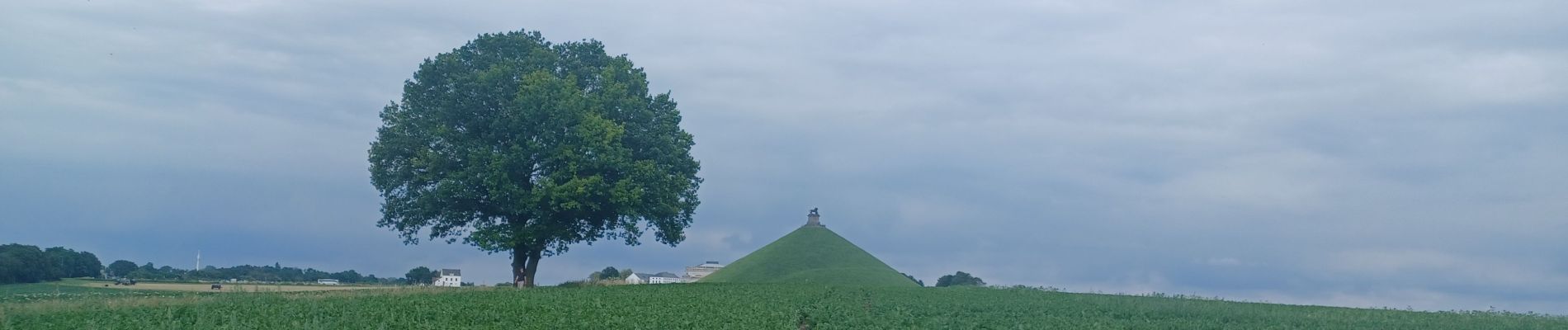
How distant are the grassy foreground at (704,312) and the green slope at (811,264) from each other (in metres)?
39.9

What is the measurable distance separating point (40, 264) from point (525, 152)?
2403 centimetres

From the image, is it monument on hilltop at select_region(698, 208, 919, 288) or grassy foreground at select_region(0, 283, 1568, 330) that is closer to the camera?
grassy foreground at select_region(0, 283, 1568, 330)

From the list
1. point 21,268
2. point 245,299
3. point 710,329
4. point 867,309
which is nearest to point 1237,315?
point 867,309

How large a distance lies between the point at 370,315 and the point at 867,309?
55.0 feet

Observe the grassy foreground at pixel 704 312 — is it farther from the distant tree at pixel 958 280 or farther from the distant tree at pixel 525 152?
the distant tree at pixel 958 280

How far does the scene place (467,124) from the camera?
164ft

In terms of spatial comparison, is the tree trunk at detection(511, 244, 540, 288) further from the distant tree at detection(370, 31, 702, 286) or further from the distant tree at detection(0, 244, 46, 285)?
the distant tree at detection(0, 244, 46, 285)

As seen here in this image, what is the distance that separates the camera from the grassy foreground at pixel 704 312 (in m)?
25.1

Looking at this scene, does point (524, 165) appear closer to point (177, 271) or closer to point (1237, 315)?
point (1237, 315)

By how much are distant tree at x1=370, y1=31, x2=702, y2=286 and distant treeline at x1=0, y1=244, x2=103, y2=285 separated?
15686 millimetres

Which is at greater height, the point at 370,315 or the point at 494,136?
the point at 494,136

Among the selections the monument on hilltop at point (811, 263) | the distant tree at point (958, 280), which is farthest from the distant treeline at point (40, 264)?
the distant tree at point (958, 280)

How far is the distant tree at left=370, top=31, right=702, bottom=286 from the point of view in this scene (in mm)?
48188

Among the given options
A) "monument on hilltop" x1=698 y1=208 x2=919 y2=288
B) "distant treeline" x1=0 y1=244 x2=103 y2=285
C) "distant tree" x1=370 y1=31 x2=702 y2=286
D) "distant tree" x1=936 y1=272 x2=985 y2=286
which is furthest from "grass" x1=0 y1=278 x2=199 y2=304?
"distant tree" x1=936 y1=272 x2=985 y2=286
